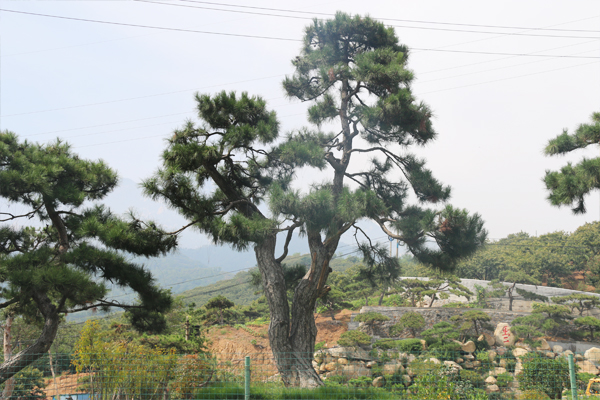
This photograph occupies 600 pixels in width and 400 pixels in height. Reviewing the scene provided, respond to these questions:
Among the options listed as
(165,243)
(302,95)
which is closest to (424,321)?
(302,95)

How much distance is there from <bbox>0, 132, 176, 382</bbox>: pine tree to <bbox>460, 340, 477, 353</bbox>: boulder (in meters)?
8.18

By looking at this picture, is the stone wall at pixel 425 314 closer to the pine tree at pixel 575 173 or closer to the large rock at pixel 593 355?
the large rock at pixel 593 355

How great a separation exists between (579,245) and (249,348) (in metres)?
15.7

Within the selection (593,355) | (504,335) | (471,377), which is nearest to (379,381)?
(471,377)

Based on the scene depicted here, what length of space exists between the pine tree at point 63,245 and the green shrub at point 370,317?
24.5ft

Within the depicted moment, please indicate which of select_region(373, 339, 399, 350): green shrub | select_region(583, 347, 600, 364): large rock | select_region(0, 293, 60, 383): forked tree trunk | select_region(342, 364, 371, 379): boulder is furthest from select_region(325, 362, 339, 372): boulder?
select_region(0, 293, 60, 383): forked tree trunk

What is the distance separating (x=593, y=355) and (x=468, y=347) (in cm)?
306

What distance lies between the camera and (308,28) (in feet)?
21.8

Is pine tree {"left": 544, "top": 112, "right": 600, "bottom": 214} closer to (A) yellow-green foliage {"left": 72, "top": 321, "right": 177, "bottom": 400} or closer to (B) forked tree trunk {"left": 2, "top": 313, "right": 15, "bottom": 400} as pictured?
(A) yellow-green foliage {"left": 72, "top": 321, "right": 177, "bottom": 400}

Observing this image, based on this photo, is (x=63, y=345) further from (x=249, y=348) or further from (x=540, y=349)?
(x=540, y=349)

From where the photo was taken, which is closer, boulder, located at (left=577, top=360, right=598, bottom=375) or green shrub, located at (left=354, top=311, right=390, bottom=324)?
boulder, located at (left=577, top=360, right=598, bottom=375)

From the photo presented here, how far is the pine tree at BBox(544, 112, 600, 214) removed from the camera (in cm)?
499

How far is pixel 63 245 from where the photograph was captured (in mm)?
5348

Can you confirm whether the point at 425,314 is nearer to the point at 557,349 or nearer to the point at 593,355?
the point at 557,349
